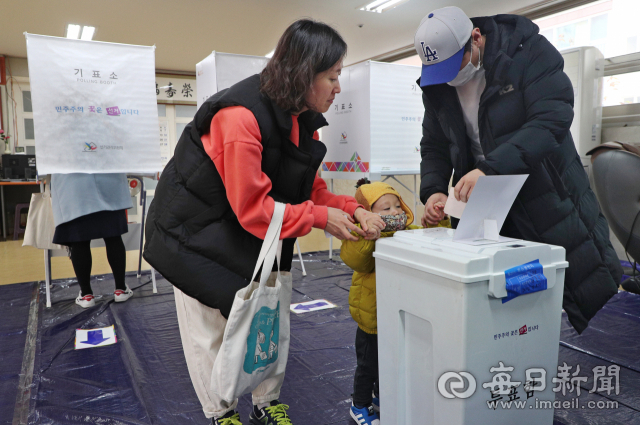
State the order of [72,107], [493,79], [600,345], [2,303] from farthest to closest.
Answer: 1. [2,303]
2. [72,107]
3. [600,345]
4. [493,79]

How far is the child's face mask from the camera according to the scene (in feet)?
4.20

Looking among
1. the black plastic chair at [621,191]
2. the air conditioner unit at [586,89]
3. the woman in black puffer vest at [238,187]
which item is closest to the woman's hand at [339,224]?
the woman in black puffer vest at [238,187]

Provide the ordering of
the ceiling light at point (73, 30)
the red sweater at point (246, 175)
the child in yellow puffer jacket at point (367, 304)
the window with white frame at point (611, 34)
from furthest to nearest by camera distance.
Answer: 1. the ceiling light at point (73, 30)
2. the window with white frame at point (611, 34)
3. the child in yellow puffer jacket at point (367, 304)
4. the red sweater at point (246, 175)

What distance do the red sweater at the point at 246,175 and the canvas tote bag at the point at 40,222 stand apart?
2242mm

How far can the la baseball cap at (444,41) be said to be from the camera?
3.94 ft

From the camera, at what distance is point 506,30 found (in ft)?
4.21

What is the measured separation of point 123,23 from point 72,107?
3.63 m

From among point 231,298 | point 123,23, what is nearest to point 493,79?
point 231,298

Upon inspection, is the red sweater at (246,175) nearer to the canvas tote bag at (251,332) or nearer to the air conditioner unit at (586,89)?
the canvas tote bag at (251,332)

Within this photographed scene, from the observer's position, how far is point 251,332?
3.59 ft

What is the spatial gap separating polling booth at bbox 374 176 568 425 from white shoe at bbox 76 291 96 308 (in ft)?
7.68

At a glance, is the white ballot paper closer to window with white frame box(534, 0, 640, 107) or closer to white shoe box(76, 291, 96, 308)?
white shoe box(76, 291, 96, 308)

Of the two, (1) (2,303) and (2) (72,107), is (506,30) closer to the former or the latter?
(2) (72,107)

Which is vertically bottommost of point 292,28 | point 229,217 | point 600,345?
point 600,345
